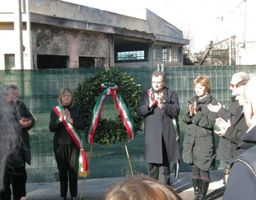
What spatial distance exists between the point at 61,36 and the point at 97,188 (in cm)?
1243

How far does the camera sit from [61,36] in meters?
19.0

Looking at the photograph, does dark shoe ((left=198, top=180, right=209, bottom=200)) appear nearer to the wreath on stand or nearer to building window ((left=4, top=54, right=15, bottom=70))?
the wreath on stand

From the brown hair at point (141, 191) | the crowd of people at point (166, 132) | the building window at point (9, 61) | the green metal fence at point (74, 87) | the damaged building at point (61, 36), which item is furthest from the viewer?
the building window at point (9, 61)

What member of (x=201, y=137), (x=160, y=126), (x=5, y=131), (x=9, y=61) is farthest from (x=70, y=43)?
(x=5, y=131)

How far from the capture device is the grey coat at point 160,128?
21.5ft

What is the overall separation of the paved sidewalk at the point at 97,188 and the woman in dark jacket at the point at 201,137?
47 centimetres

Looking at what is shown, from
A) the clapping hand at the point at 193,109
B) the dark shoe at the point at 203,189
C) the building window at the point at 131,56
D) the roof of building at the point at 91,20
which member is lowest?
the dark shoe at the point at 203,189

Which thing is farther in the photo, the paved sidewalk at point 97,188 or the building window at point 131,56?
the building window at point 131,56

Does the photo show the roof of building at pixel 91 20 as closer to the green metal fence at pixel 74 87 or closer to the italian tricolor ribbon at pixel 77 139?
the green metal fence at pixel 74 87

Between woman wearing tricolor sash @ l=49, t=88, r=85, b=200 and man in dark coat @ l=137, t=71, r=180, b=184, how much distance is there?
95 centimetres

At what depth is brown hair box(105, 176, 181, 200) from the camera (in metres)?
1.61

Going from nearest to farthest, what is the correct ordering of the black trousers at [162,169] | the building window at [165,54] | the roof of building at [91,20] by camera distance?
the black trousers at [162,169], the roof of building at [91,20], the building window at [165,54]

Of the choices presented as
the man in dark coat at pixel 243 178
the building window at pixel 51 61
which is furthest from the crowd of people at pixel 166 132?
the building window at pixel 51 61

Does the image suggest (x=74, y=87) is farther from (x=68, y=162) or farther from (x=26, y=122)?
(x=26, y=122)
